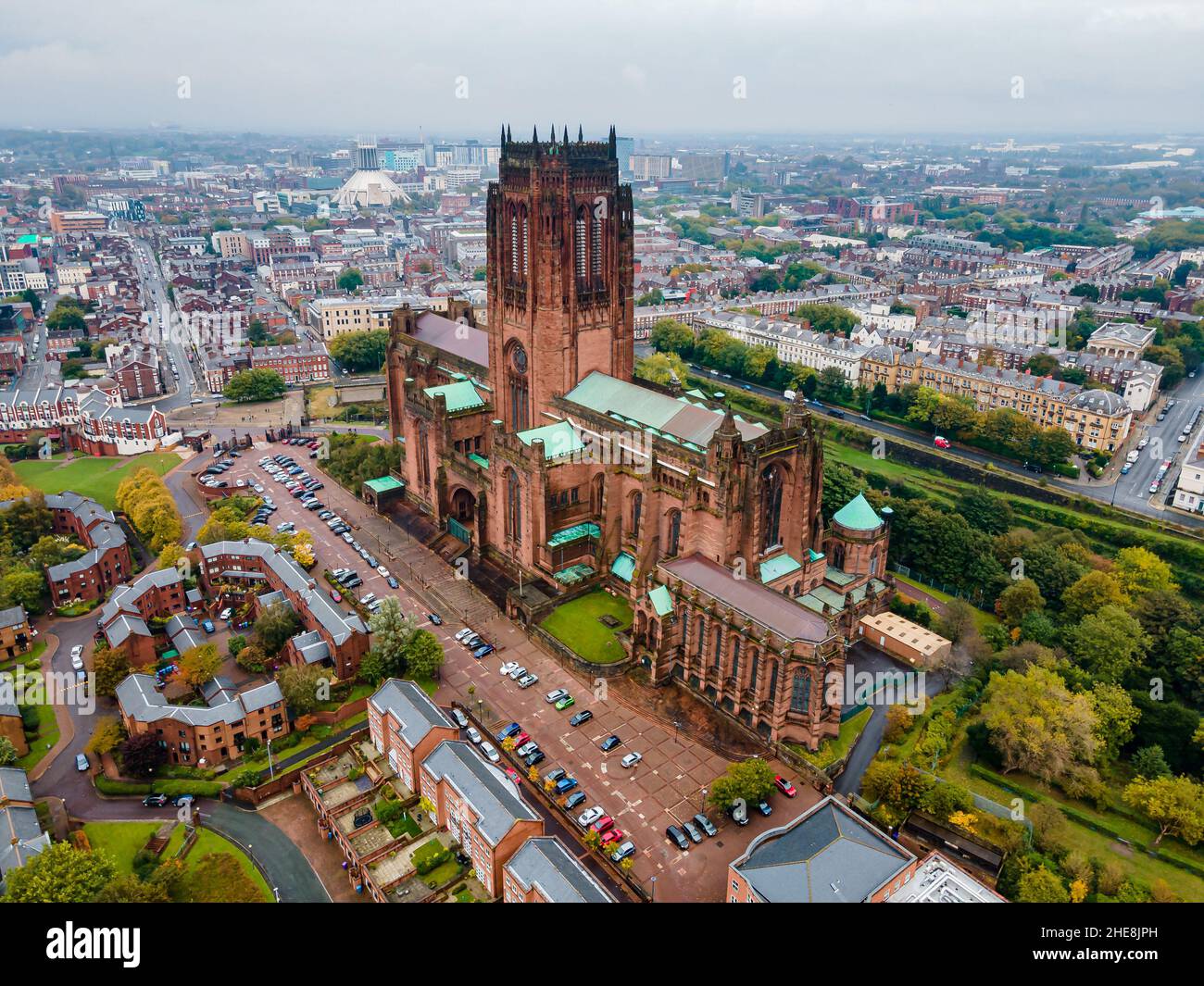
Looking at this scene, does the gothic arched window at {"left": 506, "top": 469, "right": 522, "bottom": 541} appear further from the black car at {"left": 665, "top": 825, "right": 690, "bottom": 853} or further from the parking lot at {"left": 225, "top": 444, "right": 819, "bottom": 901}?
the black car at {"left": 665, "top": 825, "right": 690, "bottom": 853}

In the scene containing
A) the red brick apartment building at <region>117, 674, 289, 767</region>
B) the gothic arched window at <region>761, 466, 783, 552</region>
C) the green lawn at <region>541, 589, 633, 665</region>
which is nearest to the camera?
the red brick apartment building at <region>117, 674, 289, 767</region>

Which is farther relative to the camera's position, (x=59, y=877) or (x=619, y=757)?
(x=619, y=757)

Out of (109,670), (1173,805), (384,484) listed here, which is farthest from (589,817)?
(384,484)

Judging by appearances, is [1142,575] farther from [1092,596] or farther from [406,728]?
[406,728]

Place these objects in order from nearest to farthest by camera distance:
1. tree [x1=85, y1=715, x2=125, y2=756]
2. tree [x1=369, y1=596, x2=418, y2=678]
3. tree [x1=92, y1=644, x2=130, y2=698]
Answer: tree [x1=85, y1=715, x2=125, y2=756], tree [x1=92, y1=644, x2=130, y2=698], tree [x1=369, y1=596, x2=418, y2=678]

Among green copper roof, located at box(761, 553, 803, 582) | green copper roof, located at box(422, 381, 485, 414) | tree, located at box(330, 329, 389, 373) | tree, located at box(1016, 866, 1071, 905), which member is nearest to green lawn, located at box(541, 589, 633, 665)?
green copper roof, located at box(761, 553, 803, 582)

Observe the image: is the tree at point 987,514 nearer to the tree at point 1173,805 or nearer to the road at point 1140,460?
the road at point 1140,460
